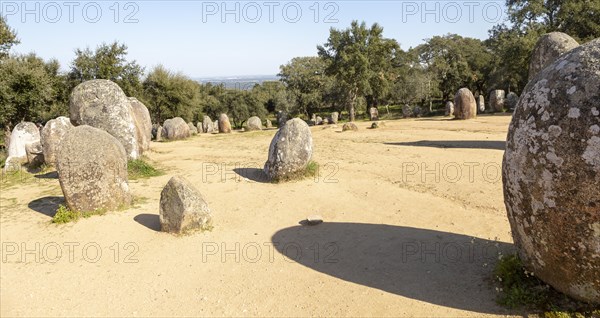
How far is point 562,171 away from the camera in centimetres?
471

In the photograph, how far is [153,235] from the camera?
371 inches

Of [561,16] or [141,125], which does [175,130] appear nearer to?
[141,125]

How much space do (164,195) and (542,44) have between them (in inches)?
710

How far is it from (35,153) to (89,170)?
10.7m

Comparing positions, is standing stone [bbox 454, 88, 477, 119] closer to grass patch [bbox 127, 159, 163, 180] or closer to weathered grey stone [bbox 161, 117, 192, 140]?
weathered grey stone [bbox 161, 117, 192, 140]

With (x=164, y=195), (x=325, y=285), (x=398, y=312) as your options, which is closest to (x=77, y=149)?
(x=164, y=195)

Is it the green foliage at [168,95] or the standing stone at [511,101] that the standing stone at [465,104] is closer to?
the standing stone at [511,101]

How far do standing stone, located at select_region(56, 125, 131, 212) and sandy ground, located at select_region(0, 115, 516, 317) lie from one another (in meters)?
0.56

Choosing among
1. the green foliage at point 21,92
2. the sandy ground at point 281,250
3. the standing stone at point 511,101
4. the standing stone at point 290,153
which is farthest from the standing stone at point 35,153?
the standing stone at point 511,101

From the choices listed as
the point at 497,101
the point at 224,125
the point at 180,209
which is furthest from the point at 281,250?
the point at 497,101

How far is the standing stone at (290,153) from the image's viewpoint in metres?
13.4

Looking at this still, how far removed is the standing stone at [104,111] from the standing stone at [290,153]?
6739mm

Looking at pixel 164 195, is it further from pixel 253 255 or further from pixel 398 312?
pixel 398 312

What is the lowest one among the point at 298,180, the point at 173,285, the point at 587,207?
the point at 173,285
